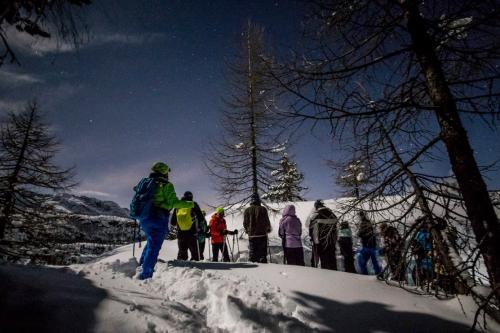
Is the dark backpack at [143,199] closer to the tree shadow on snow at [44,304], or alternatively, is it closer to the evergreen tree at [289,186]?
the tree shadow on snow at [44,304]

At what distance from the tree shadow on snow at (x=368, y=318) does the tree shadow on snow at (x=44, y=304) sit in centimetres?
221

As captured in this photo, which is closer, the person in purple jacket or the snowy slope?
the snowy slope

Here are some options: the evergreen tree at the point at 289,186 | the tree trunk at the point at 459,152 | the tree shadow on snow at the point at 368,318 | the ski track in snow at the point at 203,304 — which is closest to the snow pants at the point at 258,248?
the ski track in snow at the point at 203,304

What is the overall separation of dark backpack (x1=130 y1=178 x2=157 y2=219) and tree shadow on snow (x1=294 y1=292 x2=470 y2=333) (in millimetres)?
2597

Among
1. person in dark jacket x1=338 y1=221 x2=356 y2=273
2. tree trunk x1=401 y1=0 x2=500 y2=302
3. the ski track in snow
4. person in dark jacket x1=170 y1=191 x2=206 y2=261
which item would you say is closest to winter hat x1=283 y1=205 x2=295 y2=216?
person in dark jacket x1=338 y1=221 x2=356 y2=273

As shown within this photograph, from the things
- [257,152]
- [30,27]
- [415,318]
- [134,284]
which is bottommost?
[415,318]

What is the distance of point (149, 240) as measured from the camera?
4070mm

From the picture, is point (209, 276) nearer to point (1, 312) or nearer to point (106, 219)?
point (1, 312)

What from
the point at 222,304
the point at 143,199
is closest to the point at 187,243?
the point at 143,199

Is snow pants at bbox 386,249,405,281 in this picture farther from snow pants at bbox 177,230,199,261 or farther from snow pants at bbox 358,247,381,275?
snow pants at bbox 177,230,199,261

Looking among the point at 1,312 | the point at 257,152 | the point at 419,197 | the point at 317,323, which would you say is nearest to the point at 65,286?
the point at 1,312

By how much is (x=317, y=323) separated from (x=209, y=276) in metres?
1.81

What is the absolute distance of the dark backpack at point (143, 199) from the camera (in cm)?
401

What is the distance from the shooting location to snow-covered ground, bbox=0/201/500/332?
7.01ft
